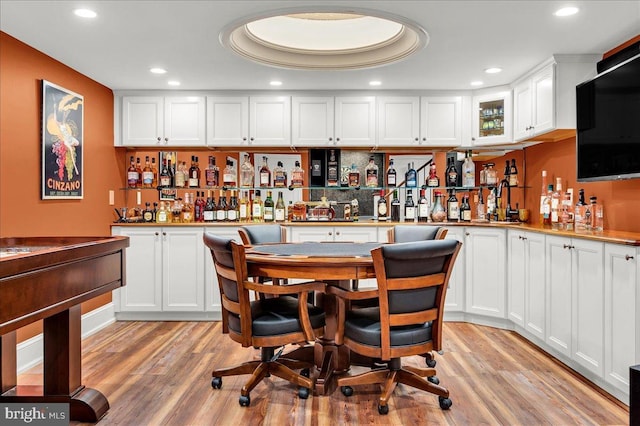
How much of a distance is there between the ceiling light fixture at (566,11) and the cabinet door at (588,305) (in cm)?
139

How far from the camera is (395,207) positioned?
4859 mm

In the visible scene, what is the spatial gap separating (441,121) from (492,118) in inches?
19.0

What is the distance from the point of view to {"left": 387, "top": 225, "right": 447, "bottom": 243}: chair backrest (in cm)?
338

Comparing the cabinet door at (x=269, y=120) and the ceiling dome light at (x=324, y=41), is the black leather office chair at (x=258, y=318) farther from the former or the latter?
the cabinet door at (x=269, y=120)

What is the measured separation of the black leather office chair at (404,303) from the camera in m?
2.30

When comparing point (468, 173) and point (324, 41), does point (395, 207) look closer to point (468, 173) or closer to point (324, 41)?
point (468, 173)

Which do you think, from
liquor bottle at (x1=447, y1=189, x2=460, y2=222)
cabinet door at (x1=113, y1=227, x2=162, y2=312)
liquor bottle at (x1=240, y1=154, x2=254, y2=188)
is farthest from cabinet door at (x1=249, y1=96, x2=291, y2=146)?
liquor bottle at (x1=447, y1=189, x2=460, y2=222)

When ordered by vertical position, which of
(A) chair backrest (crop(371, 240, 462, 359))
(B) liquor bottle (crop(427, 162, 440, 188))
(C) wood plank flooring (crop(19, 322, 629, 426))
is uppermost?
(B) liquor bottle (crop(427, 162, 440, 188))

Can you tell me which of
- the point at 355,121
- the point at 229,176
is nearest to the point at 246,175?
the point at 229,176

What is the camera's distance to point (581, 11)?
280 cm

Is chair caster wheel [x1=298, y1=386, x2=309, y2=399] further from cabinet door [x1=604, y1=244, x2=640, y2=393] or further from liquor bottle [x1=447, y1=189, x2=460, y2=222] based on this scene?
liquor bottle [x1=447, y1=189, x2=460, y2=222]

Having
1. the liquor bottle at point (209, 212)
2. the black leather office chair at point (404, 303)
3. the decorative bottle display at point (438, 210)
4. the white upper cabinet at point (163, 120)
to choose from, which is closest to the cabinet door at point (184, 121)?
the white upper cabinet at point (163, 120)

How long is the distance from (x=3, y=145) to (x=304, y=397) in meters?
2.55

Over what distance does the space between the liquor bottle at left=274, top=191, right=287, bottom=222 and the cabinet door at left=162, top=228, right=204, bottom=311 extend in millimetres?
776
